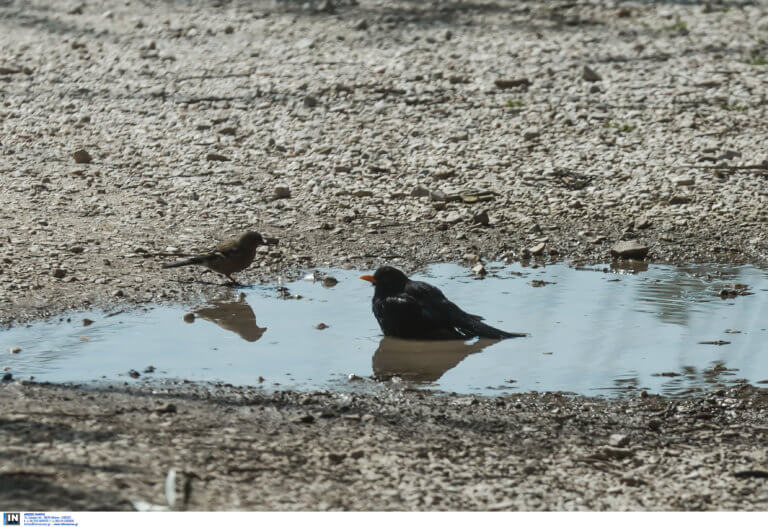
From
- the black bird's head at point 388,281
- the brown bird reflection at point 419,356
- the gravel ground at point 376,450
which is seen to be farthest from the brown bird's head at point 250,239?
the gravel ground at point 376,450

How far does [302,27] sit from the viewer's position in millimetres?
14570

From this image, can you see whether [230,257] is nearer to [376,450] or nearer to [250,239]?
[250,239]

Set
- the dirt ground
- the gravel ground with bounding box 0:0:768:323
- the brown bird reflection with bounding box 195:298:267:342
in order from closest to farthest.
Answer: the dirt ground < the brown bird reflection with bounding box 195:298:267:342 < the gravel ground with bounding box 0:0:768:323

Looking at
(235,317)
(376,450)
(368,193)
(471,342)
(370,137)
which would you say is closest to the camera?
(376,450)

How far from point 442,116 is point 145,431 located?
7162mm

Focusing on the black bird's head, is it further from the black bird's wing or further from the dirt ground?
the dirt ground

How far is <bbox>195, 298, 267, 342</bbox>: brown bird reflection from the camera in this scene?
7.13 m

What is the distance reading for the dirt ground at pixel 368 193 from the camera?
458cm

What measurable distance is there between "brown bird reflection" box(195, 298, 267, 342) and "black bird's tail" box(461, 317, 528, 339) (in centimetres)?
133

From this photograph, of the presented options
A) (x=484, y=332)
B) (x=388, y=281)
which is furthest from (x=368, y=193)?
(x=484, y=332)

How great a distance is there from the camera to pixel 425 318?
708 centimetres

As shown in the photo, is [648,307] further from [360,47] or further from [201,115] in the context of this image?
[360,47]

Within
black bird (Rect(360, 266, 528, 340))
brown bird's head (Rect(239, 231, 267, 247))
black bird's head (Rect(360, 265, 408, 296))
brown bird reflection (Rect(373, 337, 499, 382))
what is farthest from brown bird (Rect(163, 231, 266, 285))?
brown bird reflection (Rect(373, 337, 499, 382))

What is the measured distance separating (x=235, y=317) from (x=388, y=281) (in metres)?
1.06
